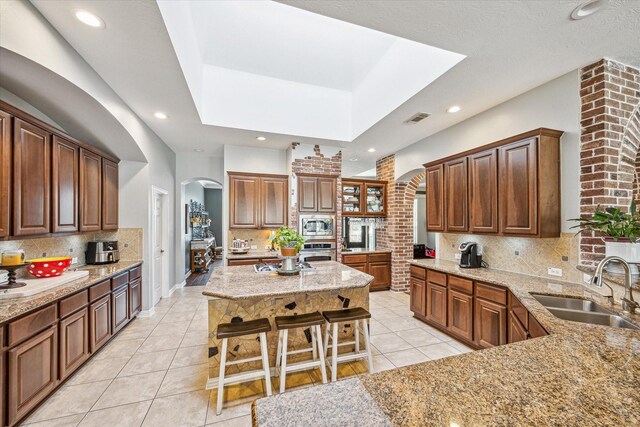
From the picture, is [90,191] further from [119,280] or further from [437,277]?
[437,277]

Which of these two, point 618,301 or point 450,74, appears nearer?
point 618,301

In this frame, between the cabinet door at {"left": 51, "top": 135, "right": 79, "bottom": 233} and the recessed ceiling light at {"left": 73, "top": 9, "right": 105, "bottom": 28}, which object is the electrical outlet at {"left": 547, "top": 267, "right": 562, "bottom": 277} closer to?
the recessed ceiling light at {"left": 73, "top": 9, "right": 105, "bottom": 28}

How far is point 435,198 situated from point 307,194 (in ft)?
7.31

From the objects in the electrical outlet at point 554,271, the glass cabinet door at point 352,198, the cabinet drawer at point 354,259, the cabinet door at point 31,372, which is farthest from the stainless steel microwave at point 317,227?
the cabinet door at point 31,372

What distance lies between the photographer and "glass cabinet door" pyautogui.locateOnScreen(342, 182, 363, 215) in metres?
5.73

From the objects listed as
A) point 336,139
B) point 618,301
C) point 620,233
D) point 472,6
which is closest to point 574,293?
point 618,301

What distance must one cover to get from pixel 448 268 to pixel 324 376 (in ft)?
6.89

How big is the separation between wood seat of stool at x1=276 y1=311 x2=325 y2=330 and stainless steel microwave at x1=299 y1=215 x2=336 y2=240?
2629mm

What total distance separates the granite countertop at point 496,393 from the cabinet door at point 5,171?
2.67 meters

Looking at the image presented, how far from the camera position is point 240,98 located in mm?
4090

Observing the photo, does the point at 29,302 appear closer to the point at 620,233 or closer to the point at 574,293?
the point at 574,293

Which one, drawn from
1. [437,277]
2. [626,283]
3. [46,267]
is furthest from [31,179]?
[626,283]

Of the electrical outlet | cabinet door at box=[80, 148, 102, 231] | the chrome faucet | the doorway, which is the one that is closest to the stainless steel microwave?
the doorway

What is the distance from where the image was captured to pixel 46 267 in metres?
2.60
